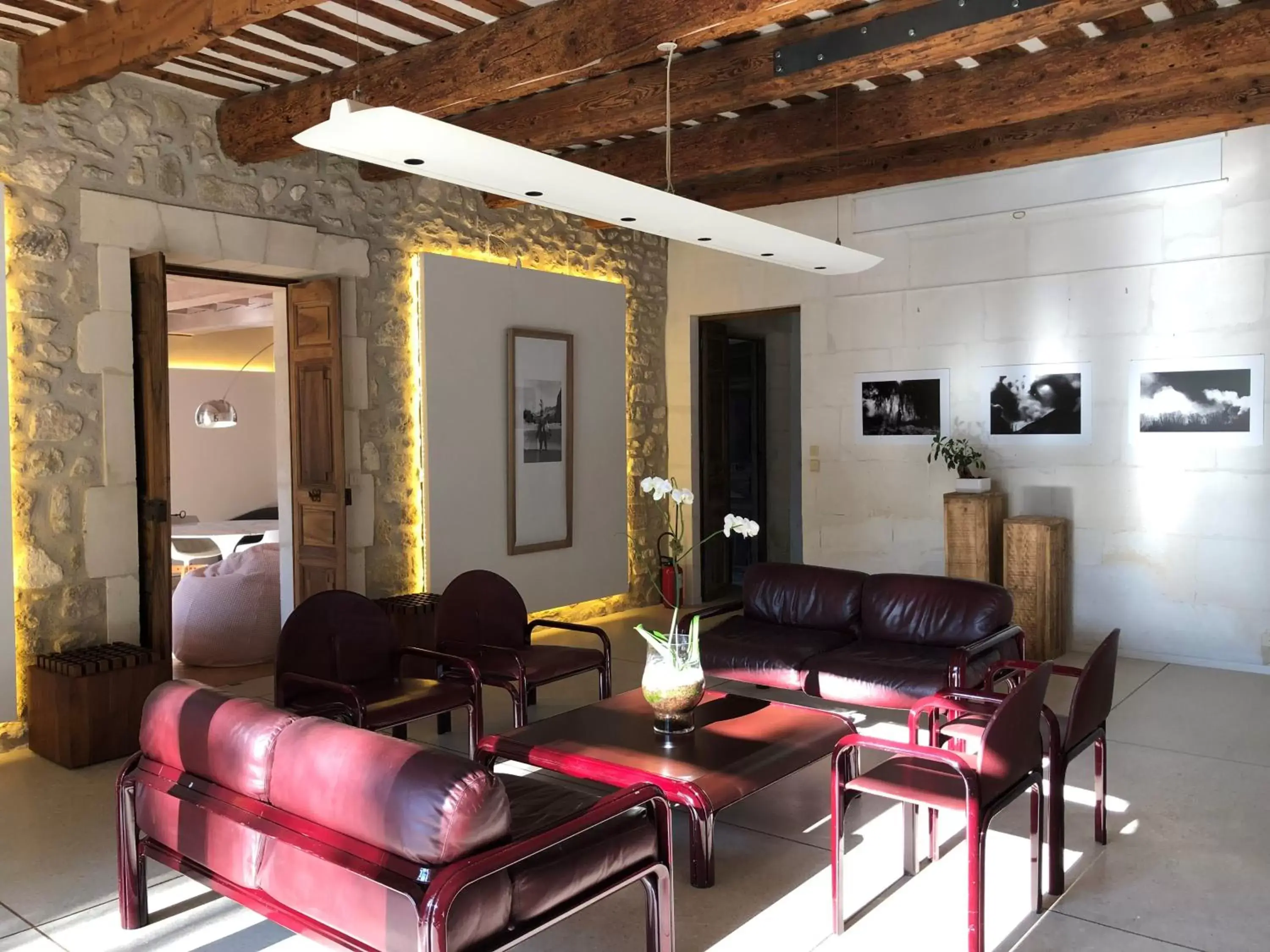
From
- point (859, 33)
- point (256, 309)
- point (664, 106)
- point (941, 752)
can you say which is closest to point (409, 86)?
point (664, 106)

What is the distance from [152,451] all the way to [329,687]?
2.18 m

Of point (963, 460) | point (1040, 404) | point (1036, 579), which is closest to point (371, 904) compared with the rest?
point (1036, 579)

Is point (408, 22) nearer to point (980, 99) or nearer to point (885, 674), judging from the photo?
point (980, 99)

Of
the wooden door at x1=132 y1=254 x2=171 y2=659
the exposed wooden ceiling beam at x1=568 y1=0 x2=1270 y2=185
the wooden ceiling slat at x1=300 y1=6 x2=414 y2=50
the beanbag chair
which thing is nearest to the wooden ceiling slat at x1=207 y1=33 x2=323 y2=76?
the wooden ceiling slat at x1=300 y1=6 x2=414 y2=50

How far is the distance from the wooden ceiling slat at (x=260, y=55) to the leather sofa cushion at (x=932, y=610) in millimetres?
4075

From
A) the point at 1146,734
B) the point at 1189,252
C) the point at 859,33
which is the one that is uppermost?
the point at 859,33

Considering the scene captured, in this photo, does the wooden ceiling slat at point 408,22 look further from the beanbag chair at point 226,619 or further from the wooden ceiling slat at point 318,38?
the beanbag chair at point 226,619

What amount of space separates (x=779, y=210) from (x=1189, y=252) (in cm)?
304

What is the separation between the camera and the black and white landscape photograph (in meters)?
7.03

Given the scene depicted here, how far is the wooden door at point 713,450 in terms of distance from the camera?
9.16 m

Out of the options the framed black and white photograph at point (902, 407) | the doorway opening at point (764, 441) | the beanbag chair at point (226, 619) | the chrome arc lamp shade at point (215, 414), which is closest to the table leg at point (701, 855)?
the beanbag chair at point (226, 619)

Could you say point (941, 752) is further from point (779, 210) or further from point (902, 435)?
point (779, 210)

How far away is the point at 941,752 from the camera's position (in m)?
3.03

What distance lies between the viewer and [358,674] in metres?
4.66
